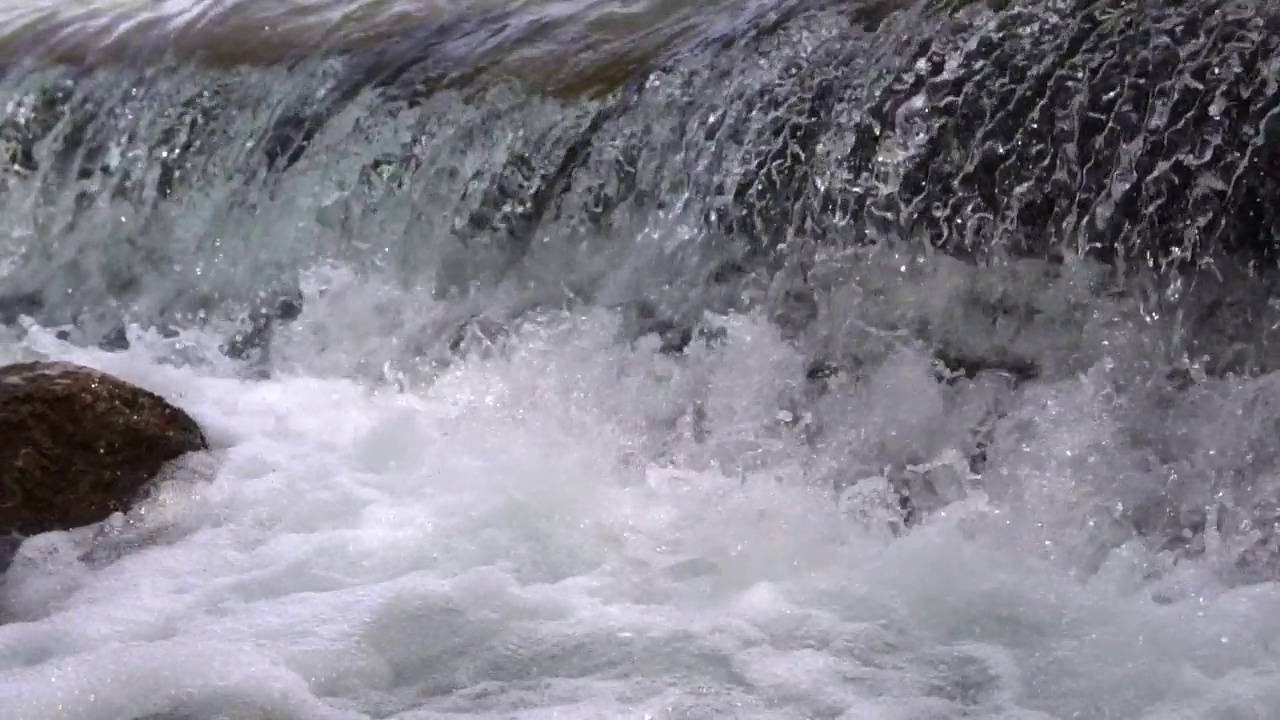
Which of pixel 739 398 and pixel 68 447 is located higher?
pixel 68 447

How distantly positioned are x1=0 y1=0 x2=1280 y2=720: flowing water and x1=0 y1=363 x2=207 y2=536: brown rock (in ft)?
0.30

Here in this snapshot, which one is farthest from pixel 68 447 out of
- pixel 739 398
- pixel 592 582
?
pixel 739 398

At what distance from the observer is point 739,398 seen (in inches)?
162

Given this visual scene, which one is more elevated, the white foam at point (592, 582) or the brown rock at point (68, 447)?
the brown rock at point (68, 447)

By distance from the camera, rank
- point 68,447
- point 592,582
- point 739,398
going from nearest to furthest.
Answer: point 592,582, point 68,447, point 739,398

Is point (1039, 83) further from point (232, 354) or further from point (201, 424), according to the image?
point (232, 354)

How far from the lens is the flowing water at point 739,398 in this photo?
307 centimetres

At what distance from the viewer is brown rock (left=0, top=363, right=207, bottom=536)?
12.3 feet

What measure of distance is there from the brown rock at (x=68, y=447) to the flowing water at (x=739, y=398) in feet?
0.30

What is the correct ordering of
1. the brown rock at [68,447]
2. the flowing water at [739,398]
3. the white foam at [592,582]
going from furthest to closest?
the brown rock at [68,447] → the flowing water at [739,398] → the white foam at [592,582]

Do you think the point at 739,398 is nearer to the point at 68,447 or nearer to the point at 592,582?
the point at 592,582

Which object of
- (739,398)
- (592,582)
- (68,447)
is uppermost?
(68,447)

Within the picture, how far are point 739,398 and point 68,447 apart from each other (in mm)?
1864

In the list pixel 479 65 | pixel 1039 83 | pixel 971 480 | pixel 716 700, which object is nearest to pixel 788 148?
pixel 1039 83
